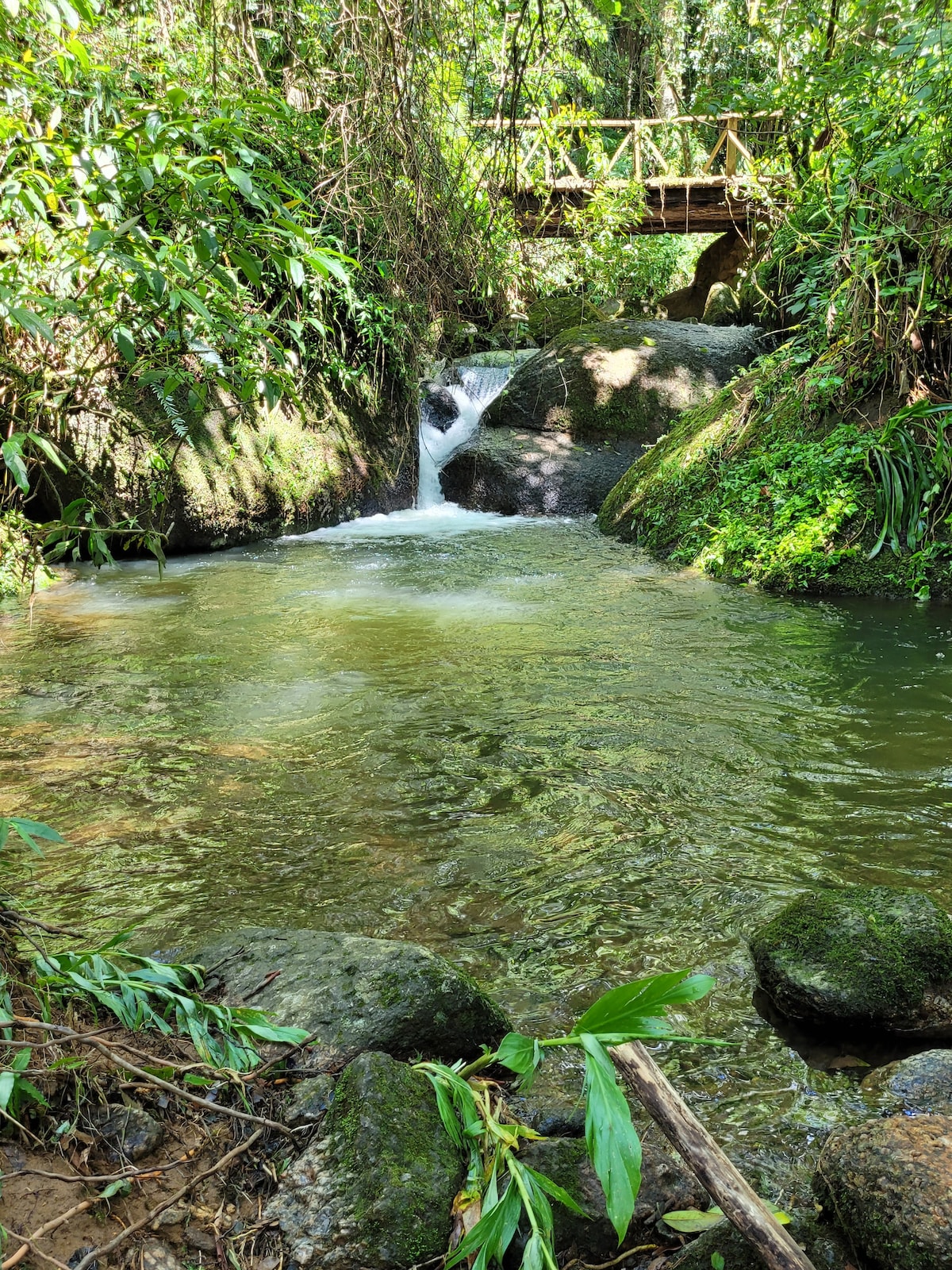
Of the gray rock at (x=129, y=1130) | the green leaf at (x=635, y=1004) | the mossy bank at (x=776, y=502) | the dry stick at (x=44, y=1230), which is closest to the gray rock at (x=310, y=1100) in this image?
the gray rock at (x=129, y=1130)

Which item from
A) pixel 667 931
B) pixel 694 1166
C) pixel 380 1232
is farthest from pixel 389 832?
pixel 694 1166

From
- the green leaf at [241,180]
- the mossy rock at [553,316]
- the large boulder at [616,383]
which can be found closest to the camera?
the green leaf at [241,180]

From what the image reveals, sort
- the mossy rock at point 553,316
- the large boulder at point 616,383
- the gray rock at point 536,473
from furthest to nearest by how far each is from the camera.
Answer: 1. the mossy rock at point 553,316
2. the large boulder at point 616,383
3. the gray rock at point 536,473

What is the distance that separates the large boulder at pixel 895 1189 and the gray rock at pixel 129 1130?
117cm

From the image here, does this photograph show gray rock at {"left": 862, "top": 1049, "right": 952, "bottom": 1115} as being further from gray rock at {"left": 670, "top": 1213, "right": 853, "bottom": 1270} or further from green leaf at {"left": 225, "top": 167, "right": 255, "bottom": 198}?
green leaf at {"left": 225, "top": 167, "right": 255, "bottom": 198}

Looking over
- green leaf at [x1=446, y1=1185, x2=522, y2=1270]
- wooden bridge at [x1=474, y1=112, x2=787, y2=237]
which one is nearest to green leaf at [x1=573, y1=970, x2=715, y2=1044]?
green leaf at [x1=446, y1=1185, x2=522, y2=1270]

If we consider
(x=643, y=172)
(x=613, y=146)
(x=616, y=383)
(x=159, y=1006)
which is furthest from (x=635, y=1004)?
(x=613, y=146)

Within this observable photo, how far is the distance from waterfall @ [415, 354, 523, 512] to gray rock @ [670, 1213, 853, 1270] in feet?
34.1

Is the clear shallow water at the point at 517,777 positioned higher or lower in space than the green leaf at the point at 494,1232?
lower

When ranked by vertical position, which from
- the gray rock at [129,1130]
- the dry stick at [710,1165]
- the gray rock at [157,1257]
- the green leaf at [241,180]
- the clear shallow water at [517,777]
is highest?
the green leaf at [241,180]

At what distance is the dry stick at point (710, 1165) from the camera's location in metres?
1.24

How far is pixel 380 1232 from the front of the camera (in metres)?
1.46

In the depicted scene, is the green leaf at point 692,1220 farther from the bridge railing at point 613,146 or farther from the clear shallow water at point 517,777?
the bridge railing at point 613,146

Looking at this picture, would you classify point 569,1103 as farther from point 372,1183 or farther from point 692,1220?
point 372,1183
